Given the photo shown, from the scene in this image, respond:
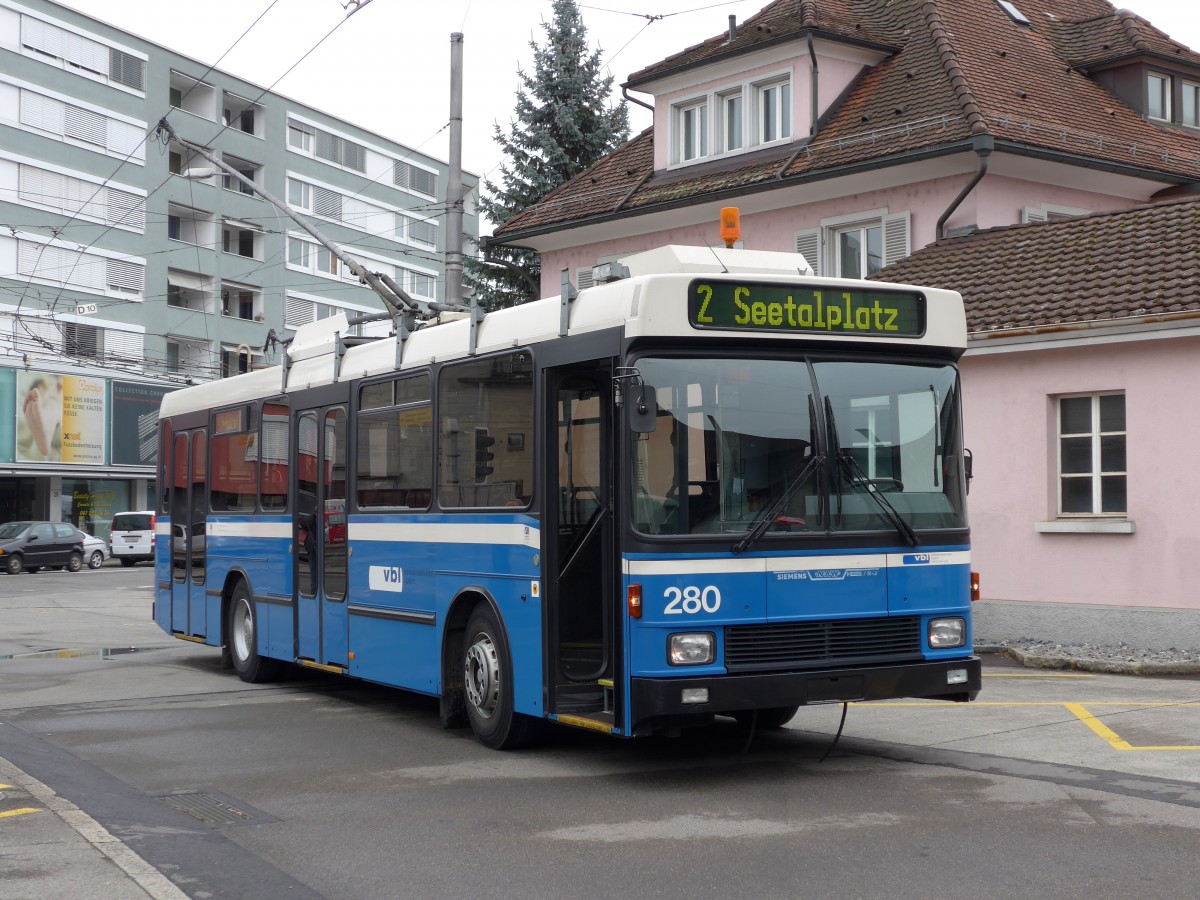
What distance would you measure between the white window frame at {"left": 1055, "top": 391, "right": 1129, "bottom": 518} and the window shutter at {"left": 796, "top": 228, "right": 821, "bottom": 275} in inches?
330

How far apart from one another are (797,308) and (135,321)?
49773mm

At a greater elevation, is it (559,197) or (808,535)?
(559,197)

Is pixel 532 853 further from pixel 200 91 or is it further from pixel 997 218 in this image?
pixel 200 91

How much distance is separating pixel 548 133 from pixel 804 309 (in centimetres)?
2980

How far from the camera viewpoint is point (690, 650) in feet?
28.3

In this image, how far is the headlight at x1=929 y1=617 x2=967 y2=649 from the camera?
366 inches

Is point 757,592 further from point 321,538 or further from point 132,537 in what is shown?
point 132,537

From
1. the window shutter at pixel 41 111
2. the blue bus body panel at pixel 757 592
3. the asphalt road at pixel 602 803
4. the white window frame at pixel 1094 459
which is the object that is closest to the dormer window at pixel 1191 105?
the white window frame at pixel 1094 459

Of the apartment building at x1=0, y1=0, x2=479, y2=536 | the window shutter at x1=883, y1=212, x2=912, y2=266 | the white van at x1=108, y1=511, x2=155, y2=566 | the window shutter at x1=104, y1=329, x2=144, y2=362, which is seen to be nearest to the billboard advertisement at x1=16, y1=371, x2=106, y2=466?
the apartment building at x1=0, y1=0, x2=479, y2=536

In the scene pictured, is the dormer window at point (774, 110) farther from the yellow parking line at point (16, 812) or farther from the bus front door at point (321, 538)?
the yellow parking line at point (16, 812)

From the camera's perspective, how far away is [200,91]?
59.5m

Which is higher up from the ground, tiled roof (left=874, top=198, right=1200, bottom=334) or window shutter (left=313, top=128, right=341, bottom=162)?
window shutter (left=313, top=128, right=341, bottom=162)

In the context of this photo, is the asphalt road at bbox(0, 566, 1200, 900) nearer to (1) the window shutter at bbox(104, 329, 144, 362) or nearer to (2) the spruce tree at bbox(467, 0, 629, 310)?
(2) the spruce tree at bbox(467, 0, 629, 310)

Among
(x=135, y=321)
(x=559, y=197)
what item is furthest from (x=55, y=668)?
(x=135, y=321)
